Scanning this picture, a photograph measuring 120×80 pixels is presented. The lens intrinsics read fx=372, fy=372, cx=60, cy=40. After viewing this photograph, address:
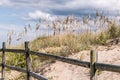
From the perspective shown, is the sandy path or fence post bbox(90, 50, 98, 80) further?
the sandy path

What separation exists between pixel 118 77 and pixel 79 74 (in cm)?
164

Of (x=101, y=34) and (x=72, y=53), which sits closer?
(x=72, y=53)

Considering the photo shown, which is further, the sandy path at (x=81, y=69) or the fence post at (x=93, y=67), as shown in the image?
the sandy path at (x=81, y=69)

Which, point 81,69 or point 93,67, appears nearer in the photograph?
point 93,67

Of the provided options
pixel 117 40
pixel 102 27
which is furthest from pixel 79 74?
pixel 102 27

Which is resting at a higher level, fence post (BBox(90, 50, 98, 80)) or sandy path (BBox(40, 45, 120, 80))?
fence post (BBox(90, 50, 98, 80))

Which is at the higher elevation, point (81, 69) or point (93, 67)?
point (93, 67)

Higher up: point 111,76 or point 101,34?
point 101,34

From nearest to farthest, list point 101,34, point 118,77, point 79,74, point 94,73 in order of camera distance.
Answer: point 94,73
point 118,77
point 79,74
point 101,34

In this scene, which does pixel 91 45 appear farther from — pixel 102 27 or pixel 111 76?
pixel 111 76

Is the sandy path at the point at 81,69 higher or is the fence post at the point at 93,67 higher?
the fence post at the point at 93,67

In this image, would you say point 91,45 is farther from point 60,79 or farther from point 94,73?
point 94,73

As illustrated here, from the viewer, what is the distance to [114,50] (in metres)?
11.8

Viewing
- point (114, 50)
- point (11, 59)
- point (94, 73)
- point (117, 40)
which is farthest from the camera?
point (11, 59)
